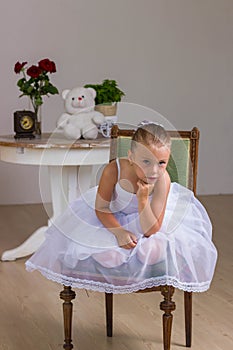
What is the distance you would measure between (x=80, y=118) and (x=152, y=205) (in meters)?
1.24

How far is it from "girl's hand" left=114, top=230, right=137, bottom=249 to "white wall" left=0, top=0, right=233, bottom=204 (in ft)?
9.79

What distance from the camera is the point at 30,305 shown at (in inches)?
117

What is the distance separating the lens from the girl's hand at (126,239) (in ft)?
7.34

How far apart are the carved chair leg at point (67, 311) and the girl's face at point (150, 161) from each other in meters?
0.45

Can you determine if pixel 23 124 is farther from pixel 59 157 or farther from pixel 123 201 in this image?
pixel 123 201

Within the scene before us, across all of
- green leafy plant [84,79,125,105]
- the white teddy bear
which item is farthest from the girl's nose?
green leafy plant [84,79,125,105]

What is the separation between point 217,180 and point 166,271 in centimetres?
352

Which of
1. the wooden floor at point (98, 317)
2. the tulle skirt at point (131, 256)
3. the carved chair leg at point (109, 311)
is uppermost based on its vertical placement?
the tulle skirt at point (131, 256)

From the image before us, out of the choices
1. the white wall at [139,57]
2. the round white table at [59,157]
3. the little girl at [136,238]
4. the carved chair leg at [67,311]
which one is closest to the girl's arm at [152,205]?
the little girl at [136,238]

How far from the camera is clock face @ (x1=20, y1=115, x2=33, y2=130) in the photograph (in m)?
3.59

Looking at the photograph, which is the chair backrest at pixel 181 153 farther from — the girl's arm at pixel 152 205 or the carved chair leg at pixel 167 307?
the carved chair leg at pixel 167 307

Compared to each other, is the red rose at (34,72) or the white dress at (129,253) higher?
the red rose at (34,72)

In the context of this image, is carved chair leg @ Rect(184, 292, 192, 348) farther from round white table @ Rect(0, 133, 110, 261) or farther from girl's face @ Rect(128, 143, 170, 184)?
round white table @ Rect(0, 133, 110, 261)

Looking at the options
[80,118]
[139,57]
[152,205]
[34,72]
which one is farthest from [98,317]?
[139,57]
